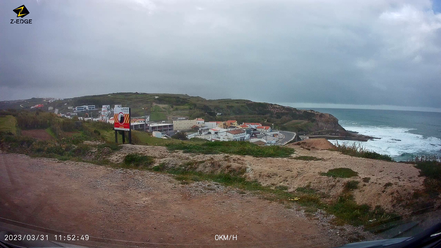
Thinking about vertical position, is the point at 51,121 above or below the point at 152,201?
above

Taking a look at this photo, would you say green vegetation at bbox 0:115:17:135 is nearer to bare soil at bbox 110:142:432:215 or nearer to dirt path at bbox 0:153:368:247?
dirt path at bbox 0:153:368:247

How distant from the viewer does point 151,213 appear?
5797 mm

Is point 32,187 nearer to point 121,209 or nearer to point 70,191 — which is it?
point 70,191

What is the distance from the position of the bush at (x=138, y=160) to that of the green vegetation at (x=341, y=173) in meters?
6.95

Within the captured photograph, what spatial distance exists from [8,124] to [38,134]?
3059mm

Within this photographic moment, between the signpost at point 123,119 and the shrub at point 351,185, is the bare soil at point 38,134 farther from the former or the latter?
the shrub at point 351,185

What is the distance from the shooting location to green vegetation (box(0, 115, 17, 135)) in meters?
10.4

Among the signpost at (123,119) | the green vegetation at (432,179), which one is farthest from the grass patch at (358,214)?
the signpost at (123,119)

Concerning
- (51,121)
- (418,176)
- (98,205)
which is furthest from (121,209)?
(51,121)

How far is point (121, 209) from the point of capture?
5918 mm

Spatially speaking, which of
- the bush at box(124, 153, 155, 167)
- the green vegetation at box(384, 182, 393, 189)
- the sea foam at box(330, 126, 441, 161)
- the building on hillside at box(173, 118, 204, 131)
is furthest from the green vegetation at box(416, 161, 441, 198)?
the building on hillside at box(173, 118, 204, 131)

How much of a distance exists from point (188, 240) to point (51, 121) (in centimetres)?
1565

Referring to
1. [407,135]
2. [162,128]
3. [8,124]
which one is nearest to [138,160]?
[8,124]

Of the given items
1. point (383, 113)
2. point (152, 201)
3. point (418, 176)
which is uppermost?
point (383, 113)
